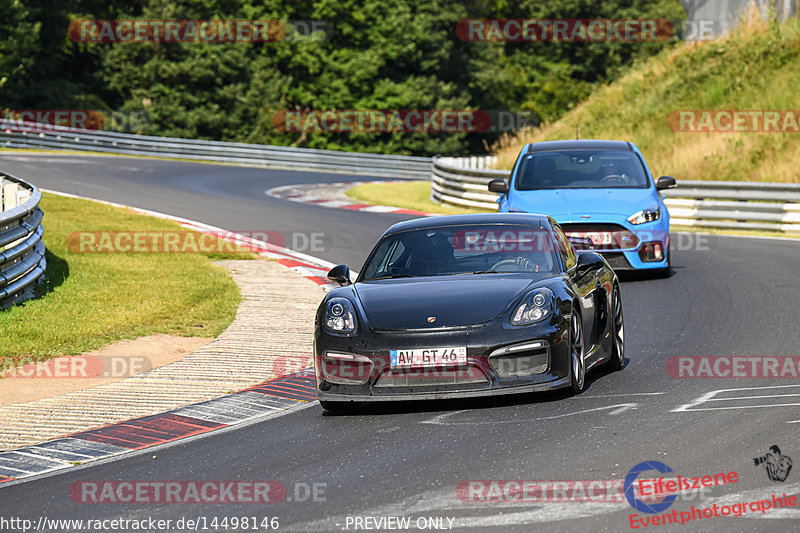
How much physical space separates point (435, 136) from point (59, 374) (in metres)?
50.3

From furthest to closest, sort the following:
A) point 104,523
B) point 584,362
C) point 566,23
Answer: point 566,23 < point 584,362 < point 104,523

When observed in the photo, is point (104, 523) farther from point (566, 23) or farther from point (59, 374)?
point (566, 23)

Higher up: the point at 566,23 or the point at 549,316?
the point at 566,23

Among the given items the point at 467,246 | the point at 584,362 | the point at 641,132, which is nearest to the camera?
the point at 584,362

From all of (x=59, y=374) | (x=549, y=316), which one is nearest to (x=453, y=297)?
(x=549, y=316)

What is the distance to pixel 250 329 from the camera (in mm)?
11602

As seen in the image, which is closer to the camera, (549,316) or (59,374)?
(549,316)
